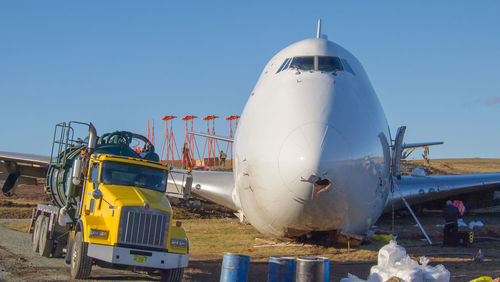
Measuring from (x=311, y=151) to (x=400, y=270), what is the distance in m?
2.91

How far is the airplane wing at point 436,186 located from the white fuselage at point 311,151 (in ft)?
13.2

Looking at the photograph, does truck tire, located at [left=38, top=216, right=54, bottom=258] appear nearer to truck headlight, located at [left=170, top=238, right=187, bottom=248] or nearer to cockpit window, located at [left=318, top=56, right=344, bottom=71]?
truck headlight, located at [left=170, top=238, right=187, bottom=248]

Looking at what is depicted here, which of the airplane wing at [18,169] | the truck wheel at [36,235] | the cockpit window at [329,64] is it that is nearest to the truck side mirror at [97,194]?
the truck wheel at [36,235]

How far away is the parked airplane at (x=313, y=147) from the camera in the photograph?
32.2 feet

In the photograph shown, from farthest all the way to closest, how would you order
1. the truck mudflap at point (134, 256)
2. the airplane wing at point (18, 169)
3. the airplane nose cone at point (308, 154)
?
the airplane wing at point (18, 169), the airplane nose cone at point (308, 154), the truck mudflap at point (134, 256)

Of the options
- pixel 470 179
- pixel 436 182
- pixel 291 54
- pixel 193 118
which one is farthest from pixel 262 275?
pixel 193 118

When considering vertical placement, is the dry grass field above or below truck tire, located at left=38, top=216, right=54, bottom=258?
above

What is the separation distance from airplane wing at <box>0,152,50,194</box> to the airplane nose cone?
11394 mm

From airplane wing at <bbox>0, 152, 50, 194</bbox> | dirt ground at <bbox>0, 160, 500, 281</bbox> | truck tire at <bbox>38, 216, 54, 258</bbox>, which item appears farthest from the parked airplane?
airplane wing at <bbox>0, 152, 50, 194</bbox>

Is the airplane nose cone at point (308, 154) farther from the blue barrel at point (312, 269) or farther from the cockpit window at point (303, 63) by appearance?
the cockpit window at point (303, 63)

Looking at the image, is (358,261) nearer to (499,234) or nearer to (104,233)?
(104,233)

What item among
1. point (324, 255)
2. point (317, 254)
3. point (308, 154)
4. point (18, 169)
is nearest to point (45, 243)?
point (317, 254)

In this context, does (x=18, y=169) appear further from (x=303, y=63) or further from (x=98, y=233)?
(x=303, y=63)

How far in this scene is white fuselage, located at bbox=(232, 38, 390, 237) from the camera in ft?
32.2
